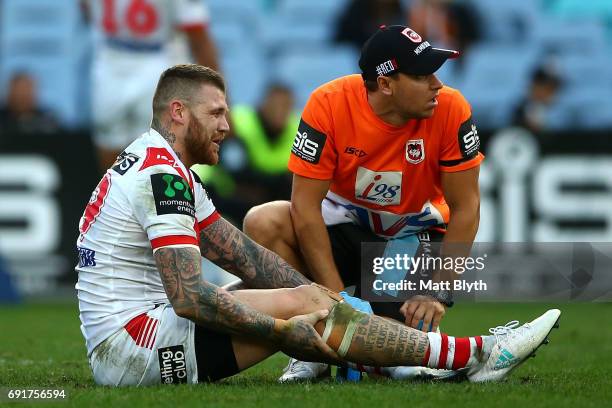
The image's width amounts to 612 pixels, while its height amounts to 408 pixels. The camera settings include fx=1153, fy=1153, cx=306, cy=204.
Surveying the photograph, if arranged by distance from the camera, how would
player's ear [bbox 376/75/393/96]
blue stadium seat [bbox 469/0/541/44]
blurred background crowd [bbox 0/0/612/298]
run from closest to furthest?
1. player's ear [bbox 376/75/393/96]
2. blurred background crowd [bbox 0/0/612/298]
3. blue stadium seat [bbox 469/0/541/44]

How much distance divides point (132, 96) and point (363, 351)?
4.74m

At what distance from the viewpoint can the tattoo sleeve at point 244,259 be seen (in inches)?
209

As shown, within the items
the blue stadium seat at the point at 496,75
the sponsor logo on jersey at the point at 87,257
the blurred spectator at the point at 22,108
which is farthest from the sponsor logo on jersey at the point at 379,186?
the blue stadium seat at the point at 496,75

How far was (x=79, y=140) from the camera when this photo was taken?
11.4 meters

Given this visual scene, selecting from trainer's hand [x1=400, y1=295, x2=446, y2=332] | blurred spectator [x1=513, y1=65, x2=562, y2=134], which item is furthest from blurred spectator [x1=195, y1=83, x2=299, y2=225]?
trainer's hand [x1=400, y1=295, x2=446, y2=332]

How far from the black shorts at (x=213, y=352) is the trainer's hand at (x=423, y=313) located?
93 cm

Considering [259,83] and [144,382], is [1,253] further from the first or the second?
[144,382]

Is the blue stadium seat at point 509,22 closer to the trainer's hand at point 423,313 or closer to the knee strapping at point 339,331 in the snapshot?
the trainer's hand at point 423,313

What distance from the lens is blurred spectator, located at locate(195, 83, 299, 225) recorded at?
37.4 ft

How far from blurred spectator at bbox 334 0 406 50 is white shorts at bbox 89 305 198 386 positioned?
27.8 feet

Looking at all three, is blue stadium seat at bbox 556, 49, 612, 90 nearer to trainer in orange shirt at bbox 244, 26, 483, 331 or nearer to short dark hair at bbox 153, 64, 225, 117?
trainer in orange shirt at bbox 244, 26, 483, 331

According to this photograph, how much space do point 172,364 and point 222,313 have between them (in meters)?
0.36

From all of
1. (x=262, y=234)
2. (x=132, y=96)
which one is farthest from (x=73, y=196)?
(x=262, y=234)

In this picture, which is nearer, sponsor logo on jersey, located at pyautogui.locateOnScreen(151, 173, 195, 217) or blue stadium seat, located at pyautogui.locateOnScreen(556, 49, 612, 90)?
sponsor logo on jersey, located at pyautogui.locateOnScreen(151, 173, 195, 217)
